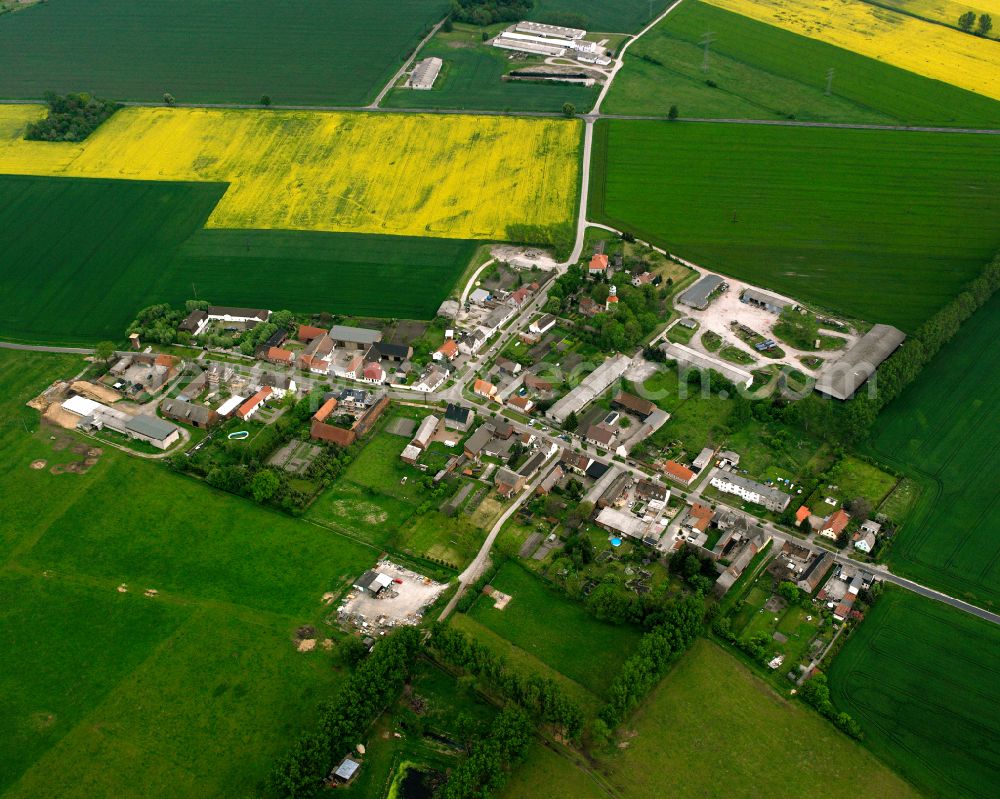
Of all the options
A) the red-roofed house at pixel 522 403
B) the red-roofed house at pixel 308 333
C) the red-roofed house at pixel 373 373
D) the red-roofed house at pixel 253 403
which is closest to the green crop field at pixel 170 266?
the red-roofed house at pixel 308 333

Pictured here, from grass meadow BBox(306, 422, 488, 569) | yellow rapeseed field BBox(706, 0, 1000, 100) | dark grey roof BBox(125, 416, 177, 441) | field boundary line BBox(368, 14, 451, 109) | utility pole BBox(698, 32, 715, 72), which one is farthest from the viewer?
utility pole BBox(698, 32, 715, 72)

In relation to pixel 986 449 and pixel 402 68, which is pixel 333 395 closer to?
pixel 986 449

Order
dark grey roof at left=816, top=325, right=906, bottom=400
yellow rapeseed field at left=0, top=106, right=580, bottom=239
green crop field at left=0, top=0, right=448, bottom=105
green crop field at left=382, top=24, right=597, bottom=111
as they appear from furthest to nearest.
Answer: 1. green crop field at left=0, top=0, right=448, bottom=105
2. green crop field at left=382, top=24, right=597, bottom=111
3. yellow rapeseed field at left=0, top=106, right=580, bottom=239
4. dark grey roof at left=816, top=325, right=906, bottom=400

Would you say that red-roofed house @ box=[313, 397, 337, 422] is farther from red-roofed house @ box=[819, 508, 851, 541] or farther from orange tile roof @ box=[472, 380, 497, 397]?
red-roofed house @ box=[819, 508, 851, 541]

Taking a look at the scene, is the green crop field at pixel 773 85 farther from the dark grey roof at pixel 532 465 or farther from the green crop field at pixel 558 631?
the green crop field at pixel 558 631

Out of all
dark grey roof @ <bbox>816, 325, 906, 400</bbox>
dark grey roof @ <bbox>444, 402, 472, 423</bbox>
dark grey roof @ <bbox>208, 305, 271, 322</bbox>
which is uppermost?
dark grey roof @ <bbox>208, 305, 271, 322</bbox>

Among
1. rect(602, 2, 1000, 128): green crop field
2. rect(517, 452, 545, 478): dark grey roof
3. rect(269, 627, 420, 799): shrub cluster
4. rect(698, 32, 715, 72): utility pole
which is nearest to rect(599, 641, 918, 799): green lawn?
rect(269, 627, 420, 799): shrub cluster
